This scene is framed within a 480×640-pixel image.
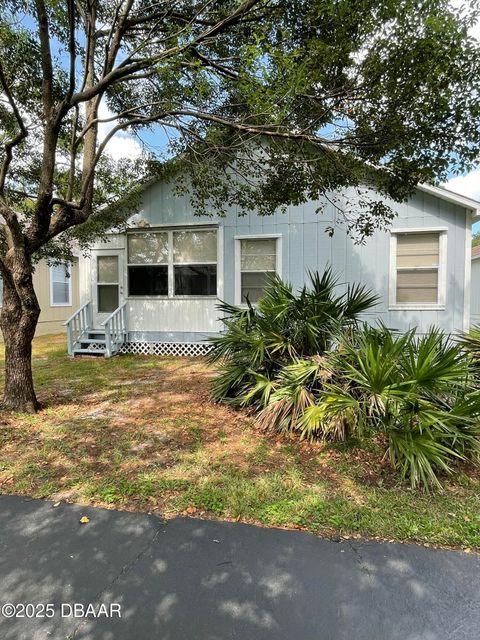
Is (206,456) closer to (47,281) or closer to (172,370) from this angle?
(172,370)

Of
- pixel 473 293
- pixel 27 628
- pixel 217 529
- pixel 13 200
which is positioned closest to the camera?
pixel 27 628

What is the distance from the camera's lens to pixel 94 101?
598cm

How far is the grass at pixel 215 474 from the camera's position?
2607mm

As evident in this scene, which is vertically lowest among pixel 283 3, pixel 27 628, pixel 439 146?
pixel 27 628

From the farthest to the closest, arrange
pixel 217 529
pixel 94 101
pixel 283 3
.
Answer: pixel 94 101 < pixel 283 3 < pixel 217 529

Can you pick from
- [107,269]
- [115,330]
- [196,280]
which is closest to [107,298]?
[107,269]

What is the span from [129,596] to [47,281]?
14357 millimetres

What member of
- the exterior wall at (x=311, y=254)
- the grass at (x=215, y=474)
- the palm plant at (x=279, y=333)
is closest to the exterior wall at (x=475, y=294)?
the exterior wall at (x=311, y=254)

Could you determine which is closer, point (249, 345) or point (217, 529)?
point (217, 529)

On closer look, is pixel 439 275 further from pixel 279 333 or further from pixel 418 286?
pixel 279 333

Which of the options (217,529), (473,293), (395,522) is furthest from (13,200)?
(473,293)

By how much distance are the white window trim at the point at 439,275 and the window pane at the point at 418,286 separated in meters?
0.09

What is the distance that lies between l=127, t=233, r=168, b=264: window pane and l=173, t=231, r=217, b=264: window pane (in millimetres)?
321

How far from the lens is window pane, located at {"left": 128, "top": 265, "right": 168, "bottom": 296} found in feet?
32.0
